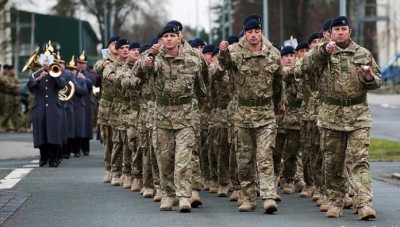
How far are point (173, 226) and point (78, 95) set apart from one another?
13781 mm

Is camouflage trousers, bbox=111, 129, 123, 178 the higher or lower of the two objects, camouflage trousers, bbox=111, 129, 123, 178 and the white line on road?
the higher

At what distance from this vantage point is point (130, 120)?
17703 mm

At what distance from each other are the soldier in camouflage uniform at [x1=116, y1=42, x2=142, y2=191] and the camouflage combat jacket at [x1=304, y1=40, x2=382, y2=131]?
12.0 feet

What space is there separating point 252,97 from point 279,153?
8.47 feet

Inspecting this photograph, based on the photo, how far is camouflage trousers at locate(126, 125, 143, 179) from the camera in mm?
17609

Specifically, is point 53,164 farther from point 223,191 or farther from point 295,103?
point 295,103

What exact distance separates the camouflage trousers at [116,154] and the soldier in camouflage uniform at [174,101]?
3946 mm

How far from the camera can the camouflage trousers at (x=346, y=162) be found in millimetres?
13352

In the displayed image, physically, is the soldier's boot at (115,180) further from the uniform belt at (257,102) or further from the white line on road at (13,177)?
the uniform belt at (257,102)

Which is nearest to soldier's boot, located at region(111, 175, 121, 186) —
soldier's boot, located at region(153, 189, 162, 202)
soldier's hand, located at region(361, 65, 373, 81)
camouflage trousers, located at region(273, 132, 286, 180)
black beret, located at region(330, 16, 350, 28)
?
camouflage trousers, located at region(273, 132, 286, 180)

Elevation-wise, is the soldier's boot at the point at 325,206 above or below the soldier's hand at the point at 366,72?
below

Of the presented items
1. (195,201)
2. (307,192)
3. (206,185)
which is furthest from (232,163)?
(195,201)

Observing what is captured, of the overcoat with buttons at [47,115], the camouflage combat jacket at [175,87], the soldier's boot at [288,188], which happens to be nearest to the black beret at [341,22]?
the camouflage combat jacket at [175,87]

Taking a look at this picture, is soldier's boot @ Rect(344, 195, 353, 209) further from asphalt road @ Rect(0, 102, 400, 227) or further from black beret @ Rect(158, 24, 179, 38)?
black beret @ Rect(158, 24, 179, 38)
